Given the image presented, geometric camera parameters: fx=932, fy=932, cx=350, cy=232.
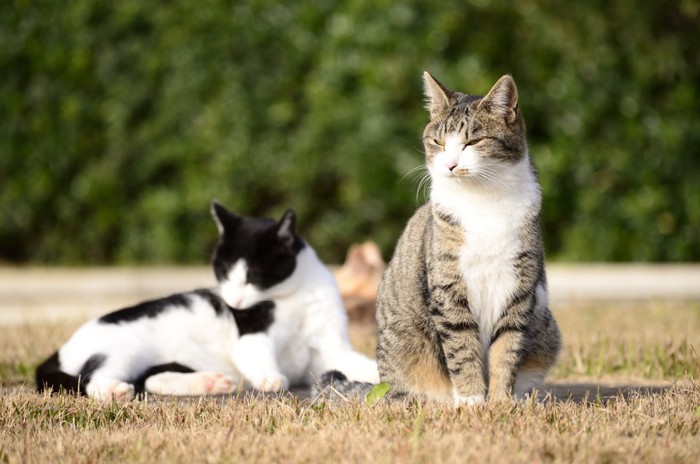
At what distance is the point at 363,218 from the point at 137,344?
14.5 feet

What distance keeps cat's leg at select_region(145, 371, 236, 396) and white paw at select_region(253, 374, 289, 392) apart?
128 millimetres

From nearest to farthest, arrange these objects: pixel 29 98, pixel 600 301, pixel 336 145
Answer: pixel 600 301
pixel 336 145
pixel 29 98

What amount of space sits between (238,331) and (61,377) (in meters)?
0.94

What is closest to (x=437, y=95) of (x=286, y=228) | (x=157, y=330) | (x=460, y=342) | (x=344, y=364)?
(x=460, y=342)

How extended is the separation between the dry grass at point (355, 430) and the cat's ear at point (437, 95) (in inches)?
49.5

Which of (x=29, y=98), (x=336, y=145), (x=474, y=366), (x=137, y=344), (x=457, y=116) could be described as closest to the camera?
(x=474, y=366)

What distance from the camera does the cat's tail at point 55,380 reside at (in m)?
4.11

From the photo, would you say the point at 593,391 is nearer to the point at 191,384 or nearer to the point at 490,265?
the point at 490,265

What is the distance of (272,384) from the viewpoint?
4.36 meters

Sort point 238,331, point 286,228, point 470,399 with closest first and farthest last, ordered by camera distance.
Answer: point 470,399
point 238,331
point 286,228

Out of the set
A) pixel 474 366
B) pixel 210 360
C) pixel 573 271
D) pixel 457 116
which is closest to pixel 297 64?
pixel 573 271

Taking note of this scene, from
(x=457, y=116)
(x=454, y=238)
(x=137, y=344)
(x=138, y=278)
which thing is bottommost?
(x=138, y=278)

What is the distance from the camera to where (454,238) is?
3.61m

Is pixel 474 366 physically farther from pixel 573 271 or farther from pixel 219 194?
pixel 219 194
